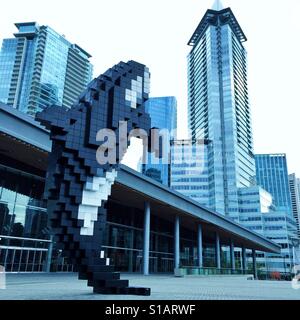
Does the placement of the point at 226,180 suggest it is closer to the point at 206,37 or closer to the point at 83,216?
the point at 206,37

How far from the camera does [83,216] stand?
1042 cm

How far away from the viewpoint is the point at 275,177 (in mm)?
180750

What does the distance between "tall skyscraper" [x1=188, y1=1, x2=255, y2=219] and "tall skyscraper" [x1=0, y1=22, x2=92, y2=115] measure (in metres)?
68.3

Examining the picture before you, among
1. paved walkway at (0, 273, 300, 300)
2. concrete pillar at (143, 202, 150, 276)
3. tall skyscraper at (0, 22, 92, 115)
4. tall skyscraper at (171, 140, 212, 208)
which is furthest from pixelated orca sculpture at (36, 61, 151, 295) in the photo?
tall skyscraper at (0, 22, 92, 115)

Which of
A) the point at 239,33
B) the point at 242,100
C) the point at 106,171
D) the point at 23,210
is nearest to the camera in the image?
the point at 106,171

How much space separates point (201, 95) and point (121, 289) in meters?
152

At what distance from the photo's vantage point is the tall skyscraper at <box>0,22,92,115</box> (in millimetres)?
157875

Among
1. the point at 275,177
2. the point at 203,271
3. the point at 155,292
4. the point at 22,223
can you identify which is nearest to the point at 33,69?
the point at 275,177

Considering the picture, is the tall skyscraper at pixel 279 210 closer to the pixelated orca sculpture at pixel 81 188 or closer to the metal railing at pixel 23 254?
the metal railing at pixel 23 254

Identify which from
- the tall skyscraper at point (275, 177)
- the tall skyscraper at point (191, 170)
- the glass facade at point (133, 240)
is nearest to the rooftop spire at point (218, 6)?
the tall skyscraper at point (191, 170)

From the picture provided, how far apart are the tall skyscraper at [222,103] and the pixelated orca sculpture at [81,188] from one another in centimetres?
11511

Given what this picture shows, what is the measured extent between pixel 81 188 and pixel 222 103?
456 feet

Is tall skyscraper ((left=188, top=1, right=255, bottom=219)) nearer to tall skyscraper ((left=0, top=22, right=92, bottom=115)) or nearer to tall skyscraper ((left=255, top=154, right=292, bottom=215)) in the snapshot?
tall skyscraper ((left=255, top=154, right=292, bottom=215))

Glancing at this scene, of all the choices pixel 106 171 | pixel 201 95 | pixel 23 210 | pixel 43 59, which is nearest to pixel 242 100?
pixel 201 95
